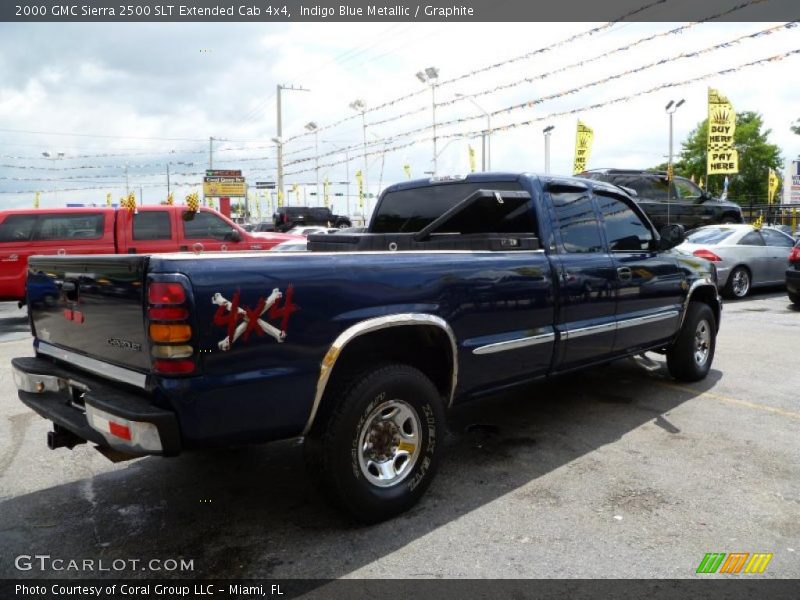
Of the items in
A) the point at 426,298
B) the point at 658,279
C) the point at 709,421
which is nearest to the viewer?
the point at 426,298

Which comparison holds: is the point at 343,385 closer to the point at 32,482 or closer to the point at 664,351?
the point at 32,482

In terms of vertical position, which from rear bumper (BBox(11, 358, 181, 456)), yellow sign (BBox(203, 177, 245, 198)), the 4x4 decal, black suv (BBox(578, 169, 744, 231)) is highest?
yellow sign (BBox(203, 177, 245, 198))

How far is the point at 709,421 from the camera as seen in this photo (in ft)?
16.4

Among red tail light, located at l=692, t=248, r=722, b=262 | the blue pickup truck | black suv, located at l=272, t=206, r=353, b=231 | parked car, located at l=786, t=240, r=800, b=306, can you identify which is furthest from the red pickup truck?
black suv, located at l=272, t=206, r=353, b=231

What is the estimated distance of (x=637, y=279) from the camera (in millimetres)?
5137

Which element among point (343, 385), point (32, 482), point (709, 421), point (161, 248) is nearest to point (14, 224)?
point (161, 248)

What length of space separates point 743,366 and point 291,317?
594 centimetres

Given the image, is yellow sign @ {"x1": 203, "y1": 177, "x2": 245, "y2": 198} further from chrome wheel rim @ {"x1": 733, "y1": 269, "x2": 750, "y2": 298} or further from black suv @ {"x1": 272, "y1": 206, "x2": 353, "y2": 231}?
chrome wheel rim @ {"x1": 733, "y1": 269, "x2": 750, "y2": 298}

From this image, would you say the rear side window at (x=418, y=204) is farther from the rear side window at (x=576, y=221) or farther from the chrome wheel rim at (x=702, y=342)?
the chrome wheel rim at (x=702, y=342)

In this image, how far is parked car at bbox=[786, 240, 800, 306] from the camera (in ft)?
36.9

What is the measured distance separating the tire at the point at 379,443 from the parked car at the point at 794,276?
10345mm

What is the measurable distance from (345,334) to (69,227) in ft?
32.3

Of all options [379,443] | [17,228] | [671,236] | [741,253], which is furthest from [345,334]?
[741,253]

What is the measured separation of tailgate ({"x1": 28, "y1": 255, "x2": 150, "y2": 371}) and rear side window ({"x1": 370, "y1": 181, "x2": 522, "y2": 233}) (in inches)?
102
